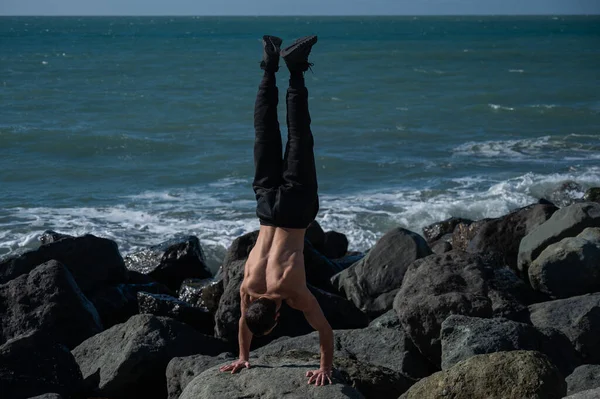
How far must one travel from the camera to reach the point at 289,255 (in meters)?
7.30

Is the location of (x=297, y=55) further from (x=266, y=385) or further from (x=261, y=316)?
(x=266, y=385)

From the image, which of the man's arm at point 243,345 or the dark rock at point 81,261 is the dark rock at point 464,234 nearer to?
the dark rock at point 81,261

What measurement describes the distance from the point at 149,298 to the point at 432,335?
3.57 meters

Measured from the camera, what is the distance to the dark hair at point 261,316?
6961 mm

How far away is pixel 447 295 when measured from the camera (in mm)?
8766

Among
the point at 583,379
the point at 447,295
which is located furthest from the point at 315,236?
the point at 583,379

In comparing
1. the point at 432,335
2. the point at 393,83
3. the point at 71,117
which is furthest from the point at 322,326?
the point at 393,83

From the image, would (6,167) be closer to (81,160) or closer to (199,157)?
(81,160)

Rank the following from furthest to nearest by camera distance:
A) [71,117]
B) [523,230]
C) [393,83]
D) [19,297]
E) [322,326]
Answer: [393,83] < [71,117] < [523,230] < [19,297] < [322,326]

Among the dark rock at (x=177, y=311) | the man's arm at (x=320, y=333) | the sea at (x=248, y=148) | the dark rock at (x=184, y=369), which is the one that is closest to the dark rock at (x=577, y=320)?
the man's arm at (x=320, y=333)

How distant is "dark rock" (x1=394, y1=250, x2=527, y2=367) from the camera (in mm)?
8516

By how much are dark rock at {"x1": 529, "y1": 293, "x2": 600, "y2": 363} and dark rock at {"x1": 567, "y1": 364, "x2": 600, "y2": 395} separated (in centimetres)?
112

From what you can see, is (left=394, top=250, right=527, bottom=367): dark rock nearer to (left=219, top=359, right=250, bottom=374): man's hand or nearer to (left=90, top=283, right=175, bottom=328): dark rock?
(left=219, top=359, right=250, bottom=374): man's hand

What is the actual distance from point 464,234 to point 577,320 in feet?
17.8
